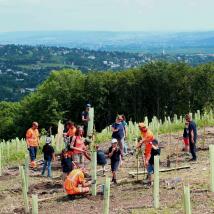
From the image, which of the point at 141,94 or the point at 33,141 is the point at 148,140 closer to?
the point at 33,141

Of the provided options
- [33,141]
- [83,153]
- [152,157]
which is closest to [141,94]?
[33,141]

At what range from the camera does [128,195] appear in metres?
16.3

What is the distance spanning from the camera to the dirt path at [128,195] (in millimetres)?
14797

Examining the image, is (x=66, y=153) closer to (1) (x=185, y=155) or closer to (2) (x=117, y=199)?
(2) (x=117, y=199)

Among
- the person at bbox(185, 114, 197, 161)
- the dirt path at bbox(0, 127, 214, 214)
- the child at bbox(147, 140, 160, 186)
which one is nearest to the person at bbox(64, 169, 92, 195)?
the dirt path at bbox(0, 127, 214, 214)

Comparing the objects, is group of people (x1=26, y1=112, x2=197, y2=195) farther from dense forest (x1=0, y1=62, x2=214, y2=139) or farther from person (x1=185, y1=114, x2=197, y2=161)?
dense forest (x1=0, y1=62, x2=214, y2=139)

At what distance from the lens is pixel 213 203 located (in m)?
14.5

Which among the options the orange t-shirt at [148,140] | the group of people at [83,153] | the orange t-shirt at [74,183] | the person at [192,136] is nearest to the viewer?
the orange t-shirt at [74,183]

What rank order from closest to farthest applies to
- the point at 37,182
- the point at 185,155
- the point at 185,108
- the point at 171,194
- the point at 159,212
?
the point at 159,212 < the point at 171,194 < the point at 37,182 < the point at 185,155 < the point at 185,108

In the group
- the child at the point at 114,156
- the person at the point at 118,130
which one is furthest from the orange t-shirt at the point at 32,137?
the child at the point at 114,156

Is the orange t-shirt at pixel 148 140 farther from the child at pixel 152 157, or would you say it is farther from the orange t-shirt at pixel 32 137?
the orange t-shirt at pixel 32 137

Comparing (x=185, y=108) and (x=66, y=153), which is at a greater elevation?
(x=66, y=153)

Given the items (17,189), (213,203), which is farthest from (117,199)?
(17,189)

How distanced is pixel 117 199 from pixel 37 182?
A: 15.7 ft
